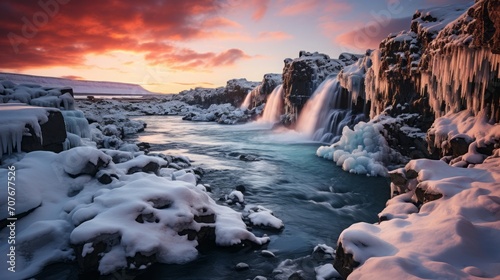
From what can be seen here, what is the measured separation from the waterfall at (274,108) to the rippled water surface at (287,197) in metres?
20.5

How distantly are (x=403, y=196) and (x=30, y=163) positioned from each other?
10071 millimetres

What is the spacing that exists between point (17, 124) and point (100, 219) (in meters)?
4.89

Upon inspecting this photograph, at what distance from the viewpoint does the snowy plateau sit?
4.32 meters

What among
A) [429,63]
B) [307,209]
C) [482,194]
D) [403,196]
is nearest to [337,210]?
[307,209]

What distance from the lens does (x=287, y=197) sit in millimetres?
11227

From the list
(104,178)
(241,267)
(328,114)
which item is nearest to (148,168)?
(104,178)

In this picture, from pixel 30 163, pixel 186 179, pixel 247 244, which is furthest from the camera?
pixel 186 179

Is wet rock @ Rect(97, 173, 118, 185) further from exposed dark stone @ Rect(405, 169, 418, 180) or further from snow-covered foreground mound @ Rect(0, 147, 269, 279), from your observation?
exposed dark stone @ Rect(405, 169, 418, 180)

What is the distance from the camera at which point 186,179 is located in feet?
35.7

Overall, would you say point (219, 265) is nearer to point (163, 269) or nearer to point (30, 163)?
point (163, 269)

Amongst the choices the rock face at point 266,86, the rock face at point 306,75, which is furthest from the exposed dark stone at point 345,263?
the rock face at point 266,86

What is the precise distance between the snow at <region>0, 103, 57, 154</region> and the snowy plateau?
0.03 m

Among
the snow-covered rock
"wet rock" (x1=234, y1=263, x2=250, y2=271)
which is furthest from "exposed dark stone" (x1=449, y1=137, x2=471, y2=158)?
the snow-covered rock

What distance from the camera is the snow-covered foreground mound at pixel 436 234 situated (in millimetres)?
3643
